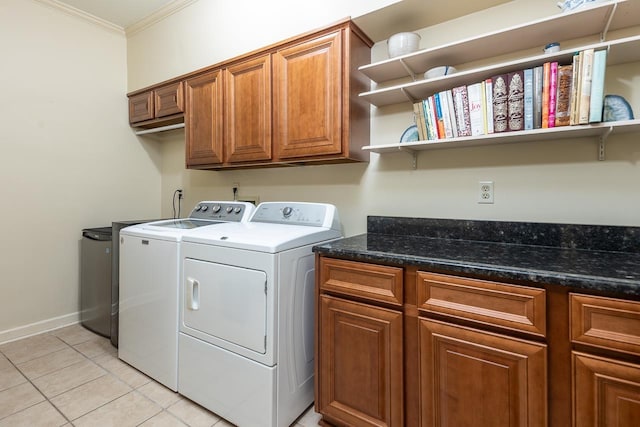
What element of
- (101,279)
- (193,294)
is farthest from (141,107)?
(193,294)

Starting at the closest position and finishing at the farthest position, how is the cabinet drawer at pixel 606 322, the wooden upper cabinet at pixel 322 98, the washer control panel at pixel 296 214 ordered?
the cabinet drawer at pixel 606 322, the wooden upper cabinet at pixel 322 98, the washer control panel at pixel 296 214

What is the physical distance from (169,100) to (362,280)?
2.26m

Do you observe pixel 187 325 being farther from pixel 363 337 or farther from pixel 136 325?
pixel 363 337

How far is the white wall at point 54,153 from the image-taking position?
231cm

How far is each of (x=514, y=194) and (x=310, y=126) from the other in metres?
1.12

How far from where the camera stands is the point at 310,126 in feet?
5.83

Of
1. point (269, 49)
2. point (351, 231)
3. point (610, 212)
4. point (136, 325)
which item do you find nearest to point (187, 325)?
point (136, 325)

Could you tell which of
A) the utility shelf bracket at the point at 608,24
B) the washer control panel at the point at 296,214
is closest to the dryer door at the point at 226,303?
the washer control panel at the point at 296,214

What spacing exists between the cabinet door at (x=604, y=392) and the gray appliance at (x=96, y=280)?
2732 mm

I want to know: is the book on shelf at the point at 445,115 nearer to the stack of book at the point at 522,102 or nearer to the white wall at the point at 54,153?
the stack of book at the point at 522,102

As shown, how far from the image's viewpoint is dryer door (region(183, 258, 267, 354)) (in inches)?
54.1

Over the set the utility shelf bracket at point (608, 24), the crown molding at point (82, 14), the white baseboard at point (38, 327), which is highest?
the crown molding at point (82, 14)

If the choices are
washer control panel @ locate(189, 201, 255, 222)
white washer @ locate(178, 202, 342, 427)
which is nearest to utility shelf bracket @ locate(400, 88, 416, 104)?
white washer @ locate(178, 202, 342, 427)

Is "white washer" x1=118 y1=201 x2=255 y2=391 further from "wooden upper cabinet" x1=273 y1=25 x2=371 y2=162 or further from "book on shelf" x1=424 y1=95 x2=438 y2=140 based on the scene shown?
"book on shelf" x1=424 y1=95 x2=438 y2=140
